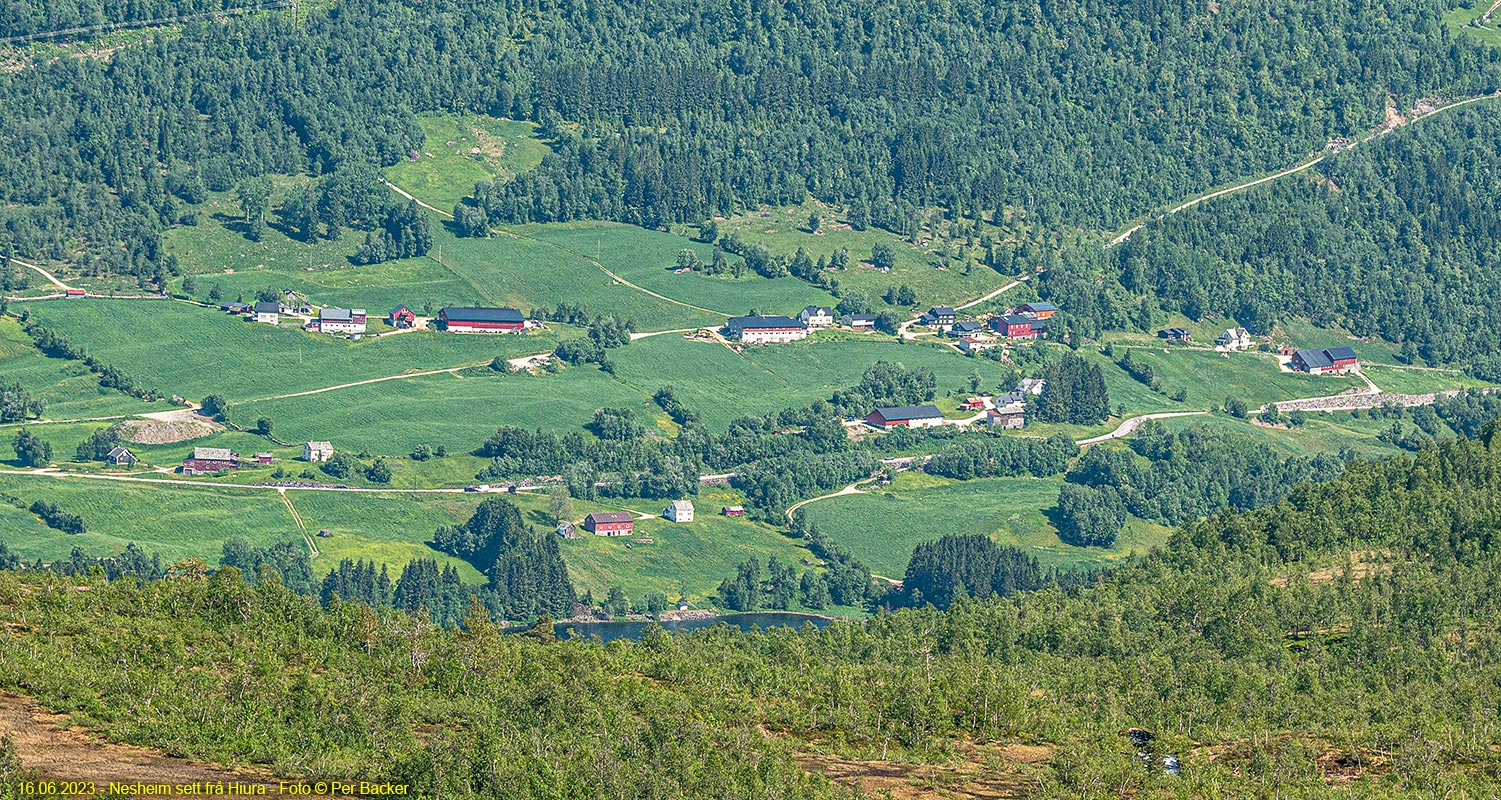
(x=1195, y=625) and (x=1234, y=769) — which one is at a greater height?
(x=1234, y=769)

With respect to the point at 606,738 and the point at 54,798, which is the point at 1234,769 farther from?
the point at 54,798

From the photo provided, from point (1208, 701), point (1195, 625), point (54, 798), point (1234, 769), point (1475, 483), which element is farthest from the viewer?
point (1475, 483)

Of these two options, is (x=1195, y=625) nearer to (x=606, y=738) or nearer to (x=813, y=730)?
(x=813, y=730)

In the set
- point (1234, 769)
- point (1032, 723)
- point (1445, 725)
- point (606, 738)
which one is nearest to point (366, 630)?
point (606, 738)

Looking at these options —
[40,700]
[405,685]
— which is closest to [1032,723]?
[405,685]

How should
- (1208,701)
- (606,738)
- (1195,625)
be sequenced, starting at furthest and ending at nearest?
(1195,625) → (1208,701) → (606,738)

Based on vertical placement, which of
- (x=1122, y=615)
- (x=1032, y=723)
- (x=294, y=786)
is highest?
(x=294, y=786)

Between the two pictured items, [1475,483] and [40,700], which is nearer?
[40,700]
